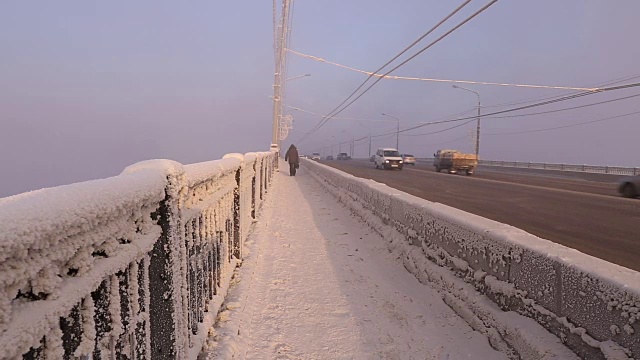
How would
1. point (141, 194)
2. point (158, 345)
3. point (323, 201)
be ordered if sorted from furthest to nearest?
point (323, 201)
point (158, 345)
point (141, 194)

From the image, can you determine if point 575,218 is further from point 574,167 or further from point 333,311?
point 574,167

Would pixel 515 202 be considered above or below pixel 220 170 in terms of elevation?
below

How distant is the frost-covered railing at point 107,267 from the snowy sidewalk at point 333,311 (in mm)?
643

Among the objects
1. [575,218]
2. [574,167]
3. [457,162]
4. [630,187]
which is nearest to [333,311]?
[575,218]

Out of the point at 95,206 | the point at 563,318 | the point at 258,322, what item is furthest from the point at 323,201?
the point at 95,206

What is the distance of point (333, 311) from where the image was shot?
12.8 ft

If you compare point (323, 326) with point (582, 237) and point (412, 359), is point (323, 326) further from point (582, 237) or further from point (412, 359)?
point (582, 237)

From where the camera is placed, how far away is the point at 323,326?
3566 mm

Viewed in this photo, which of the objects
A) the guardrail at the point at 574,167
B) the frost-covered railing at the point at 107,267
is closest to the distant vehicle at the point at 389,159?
the guardrail at the point at 574,167

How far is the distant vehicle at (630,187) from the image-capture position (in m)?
14.6

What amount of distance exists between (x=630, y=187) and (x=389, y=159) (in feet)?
74.6

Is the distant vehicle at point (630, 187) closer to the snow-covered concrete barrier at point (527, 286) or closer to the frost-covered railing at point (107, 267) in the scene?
the snow-covered concrete barrier at point (527, 286)

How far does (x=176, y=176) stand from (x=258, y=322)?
6.59 ft

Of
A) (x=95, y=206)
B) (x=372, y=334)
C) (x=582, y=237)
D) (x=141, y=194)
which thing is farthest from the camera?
(x=582, y=237)
